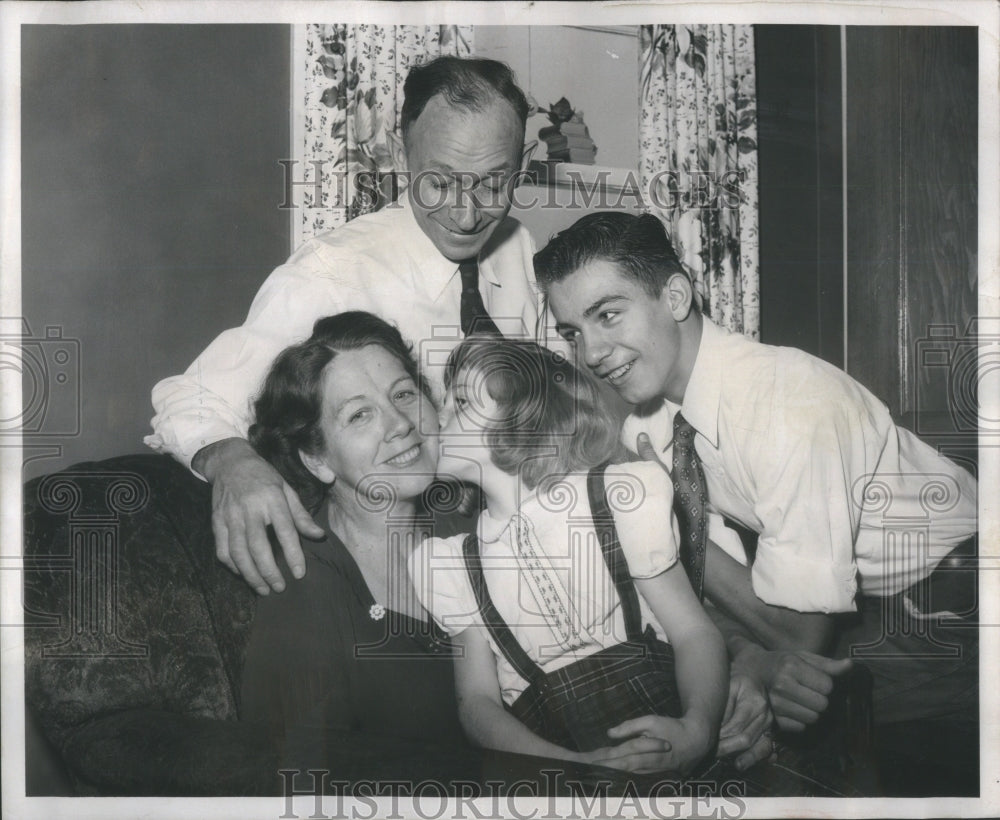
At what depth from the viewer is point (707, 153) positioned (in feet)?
7.75

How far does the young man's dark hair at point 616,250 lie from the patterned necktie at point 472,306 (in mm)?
161

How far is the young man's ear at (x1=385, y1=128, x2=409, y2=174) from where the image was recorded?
232 centimetres

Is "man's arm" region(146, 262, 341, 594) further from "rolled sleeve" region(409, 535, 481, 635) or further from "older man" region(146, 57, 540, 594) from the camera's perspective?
"rolled sleeve" region(409, 535, 481, 635)

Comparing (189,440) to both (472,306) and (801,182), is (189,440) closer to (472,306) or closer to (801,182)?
(472,306)

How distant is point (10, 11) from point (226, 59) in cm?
62

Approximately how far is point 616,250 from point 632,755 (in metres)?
1.27

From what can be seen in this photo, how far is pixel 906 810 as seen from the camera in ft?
7.74

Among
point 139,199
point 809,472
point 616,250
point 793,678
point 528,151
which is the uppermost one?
point 528,151

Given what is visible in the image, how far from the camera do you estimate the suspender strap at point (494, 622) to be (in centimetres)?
225

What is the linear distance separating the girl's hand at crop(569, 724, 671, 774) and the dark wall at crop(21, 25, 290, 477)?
1.43m

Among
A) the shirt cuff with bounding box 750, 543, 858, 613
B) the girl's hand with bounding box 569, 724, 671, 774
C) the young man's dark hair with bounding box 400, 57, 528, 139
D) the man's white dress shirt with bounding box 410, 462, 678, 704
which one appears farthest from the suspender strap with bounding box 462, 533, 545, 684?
the young man's dark hair with bounding box 400, 57, 528, 139

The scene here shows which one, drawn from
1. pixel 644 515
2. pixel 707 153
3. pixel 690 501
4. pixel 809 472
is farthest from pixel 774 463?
pixel 707 153

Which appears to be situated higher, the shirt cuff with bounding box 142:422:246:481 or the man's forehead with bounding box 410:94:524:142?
the man's forehead with bounding box 410:94:524:142

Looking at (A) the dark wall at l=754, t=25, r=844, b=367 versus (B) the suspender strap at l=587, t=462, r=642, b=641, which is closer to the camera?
(B) the suspender strap at l=587, t=462, r=642, b=641
